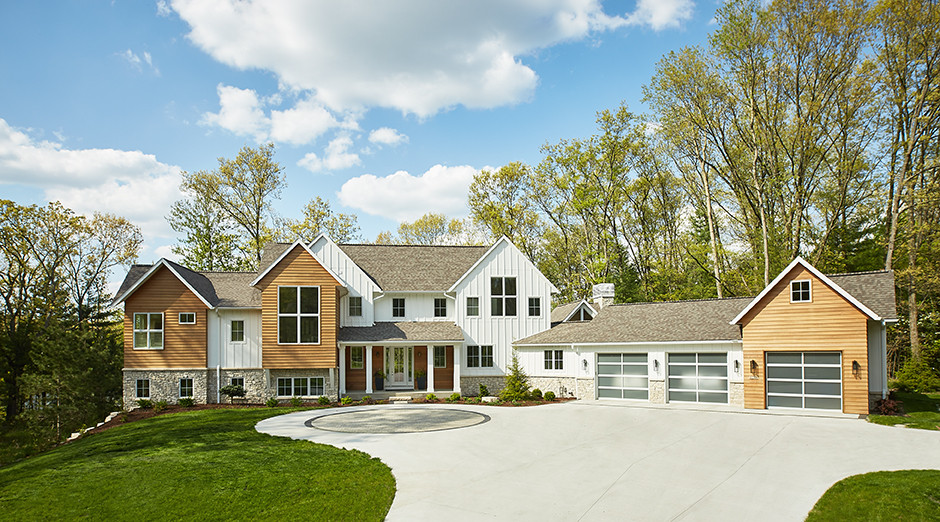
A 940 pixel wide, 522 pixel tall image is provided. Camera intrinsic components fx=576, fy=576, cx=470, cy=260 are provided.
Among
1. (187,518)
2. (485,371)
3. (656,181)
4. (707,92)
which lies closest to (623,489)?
(187,518)

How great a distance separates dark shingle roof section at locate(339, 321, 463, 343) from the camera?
84.5 feet

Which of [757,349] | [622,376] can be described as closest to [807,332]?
[757,349]

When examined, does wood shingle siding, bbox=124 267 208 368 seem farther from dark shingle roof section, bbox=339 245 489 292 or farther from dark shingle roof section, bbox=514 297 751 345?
dark shingle roof section, bbox=514 297 751 345

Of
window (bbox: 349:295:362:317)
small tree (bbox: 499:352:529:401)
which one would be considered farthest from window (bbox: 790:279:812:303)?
window (bbox: 349:295:362:317)

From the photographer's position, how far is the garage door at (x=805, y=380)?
62.8 feet

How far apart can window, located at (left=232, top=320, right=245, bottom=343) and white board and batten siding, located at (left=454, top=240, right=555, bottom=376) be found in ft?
32.0

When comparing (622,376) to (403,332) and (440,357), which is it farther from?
(403,332)

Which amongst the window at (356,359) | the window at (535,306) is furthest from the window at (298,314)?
the window at (535,306)

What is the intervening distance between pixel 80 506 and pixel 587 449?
A: 1019 centimetres

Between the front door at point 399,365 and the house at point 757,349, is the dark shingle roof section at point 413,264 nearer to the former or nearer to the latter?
the front door at point 399,365

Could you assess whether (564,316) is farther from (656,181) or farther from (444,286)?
(656,181)

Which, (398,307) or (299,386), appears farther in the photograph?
(398,307)

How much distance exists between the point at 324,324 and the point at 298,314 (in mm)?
1179

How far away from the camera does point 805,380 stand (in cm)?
1967
